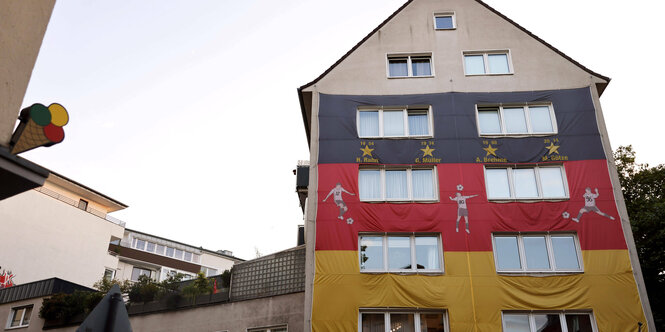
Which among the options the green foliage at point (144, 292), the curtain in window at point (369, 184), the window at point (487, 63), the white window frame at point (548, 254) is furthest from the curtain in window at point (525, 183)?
the green foliage at point (144, 292)

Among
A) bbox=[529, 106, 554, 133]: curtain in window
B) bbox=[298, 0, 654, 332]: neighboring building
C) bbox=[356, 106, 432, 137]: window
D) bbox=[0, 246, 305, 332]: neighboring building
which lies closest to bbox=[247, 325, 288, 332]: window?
bbox=[0, 246, 305, 332]: neighboring building

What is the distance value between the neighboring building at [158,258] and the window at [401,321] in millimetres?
43623

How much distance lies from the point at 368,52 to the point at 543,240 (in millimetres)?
11794

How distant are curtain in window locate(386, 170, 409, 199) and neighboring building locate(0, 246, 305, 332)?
4.59 meters

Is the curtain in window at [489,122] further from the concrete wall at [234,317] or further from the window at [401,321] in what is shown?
the concrete wall at [234,317]

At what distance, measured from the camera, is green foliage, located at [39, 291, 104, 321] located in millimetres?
30609

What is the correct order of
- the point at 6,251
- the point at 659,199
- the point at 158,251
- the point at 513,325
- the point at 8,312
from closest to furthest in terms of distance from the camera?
the point at 513,325
the point at 659,199
the point at 8,312
the point at 6,251
the point at 158,251

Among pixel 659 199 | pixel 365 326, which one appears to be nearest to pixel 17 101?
pixel 365 326

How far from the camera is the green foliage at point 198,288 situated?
2636cm

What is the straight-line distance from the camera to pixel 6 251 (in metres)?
44.2

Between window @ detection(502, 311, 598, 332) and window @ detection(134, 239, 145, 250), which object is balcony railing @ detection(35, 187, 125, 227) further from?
window @ detection(502, 311, 598, 332)

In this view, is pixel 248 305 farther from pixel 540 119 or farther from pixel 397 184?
pixel 540 119

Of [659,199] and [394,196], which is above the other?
[659,199]

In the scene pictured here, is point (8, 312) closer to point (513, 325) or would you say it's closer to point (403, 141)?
point (403, 141)
